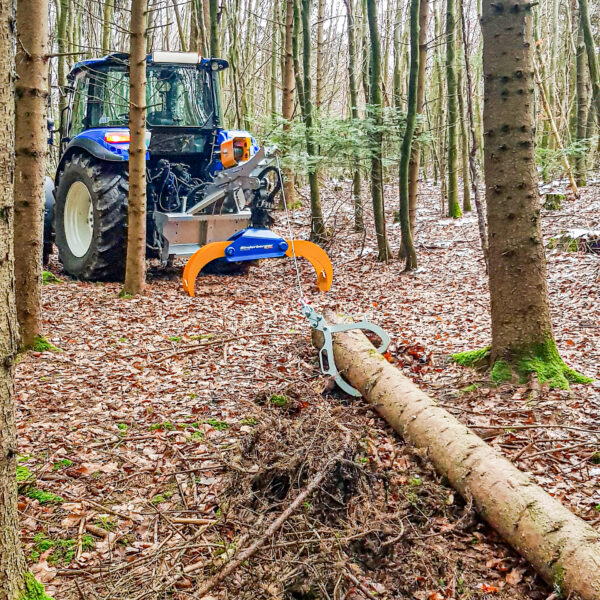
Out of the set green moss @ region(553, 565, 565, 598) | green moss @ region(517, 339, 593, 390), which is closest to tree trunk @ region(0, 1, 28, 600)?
green moss @ region(553, 565, 565, 598)

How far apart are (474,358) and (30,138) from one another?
3998 mm

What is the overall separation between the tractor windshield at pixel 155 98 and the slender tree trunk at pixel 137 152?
145 centimetres

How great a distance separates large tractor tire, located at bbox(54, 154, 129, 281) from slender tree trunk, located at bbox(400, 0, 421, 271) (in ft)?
13.0

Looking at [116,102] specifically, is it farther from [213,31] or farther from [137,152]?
[213,31]

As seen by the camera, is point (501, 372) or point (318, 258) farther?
point (318, 258)

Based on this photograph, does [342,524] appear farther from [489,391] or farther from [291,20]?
[291,20]

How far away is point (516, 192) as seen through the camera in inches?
172

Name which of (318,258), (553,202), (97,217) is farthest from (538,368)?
(553,202)

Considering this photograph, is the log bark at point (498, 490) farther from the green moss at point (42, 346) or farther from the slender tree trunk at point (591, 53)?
the slender tree trunk at point (591, 53)

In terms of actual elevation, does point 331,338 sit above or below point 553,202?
below

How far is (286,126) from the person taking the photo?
40.9 ft

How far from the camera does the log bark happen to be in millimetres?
2459

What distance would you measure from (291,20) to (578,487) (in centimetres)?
1133

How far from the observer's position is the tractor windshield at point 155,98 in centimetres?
840
